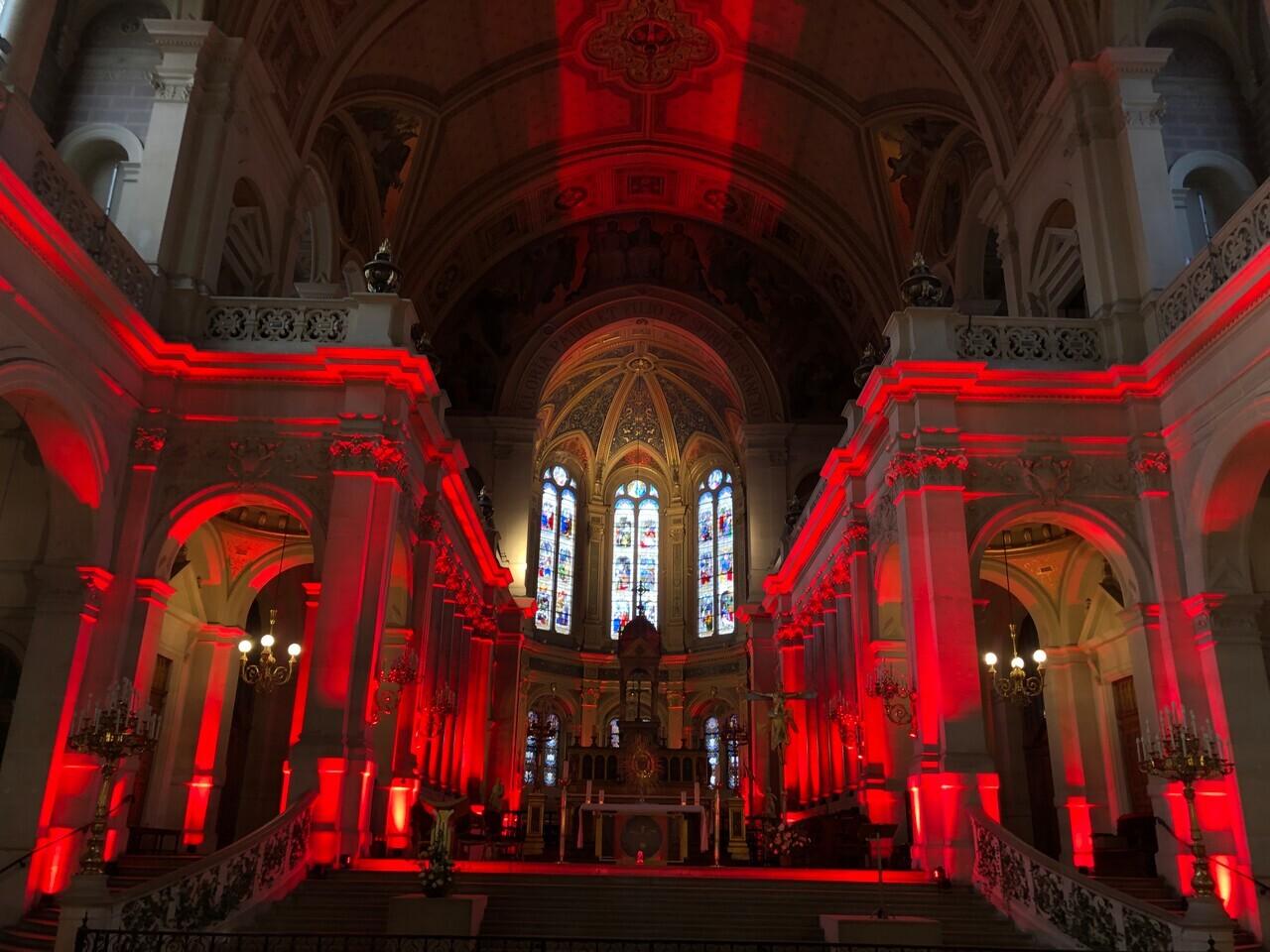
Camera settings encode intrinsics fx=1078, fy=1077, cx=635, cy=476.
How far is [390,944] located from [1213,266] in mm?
11548

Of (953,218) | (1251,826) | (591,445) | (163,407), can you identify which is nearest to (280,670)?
(163,407)

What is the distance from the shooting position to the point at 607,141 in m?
26.3

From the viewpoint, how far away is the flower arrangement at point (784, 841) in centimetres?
1522

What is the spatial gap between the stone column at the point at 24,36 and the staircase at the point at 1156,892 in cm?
1447

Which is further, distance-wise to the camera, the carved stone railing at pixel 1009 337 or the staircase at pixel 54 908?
the carved stone railing at pixel 1009 337

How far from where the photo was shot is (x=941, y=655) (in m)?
13.1

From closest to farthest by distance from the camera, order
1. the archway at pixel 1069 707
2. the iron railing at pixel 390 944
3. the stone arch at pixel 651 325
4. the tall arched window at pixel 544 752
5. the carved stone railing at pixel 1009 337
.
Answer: the iron railing at pixel 390 944 → the carved stone railing at pixel 1009 337 → the archway at pixel 1069 707 → the stone arch at pixel 651 325 → the tall arched window at pixel 544 752

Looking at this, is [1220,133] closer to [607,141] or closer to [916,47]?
[916,47]

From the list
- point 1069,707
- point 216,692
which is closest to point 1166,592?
point 1069,707

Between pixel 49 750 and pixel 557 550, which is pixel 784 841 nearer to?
pixel 49 750

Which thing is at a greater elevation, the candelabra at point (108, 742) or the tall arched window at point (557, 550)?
the tall arched window at point (557, 550)

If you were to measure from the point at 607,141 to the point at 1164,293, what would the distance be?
15.5 meters

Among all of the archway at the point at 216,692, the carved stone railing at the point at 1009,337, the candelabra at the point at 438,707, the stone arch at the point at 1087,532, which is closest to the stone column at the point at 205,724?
the archway at the point at 216,692

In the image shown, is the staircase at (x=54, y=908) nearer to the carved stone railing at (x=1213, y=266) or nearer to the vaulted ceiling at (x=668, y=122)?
the vaulted ceiling at (x=668, y=122)
